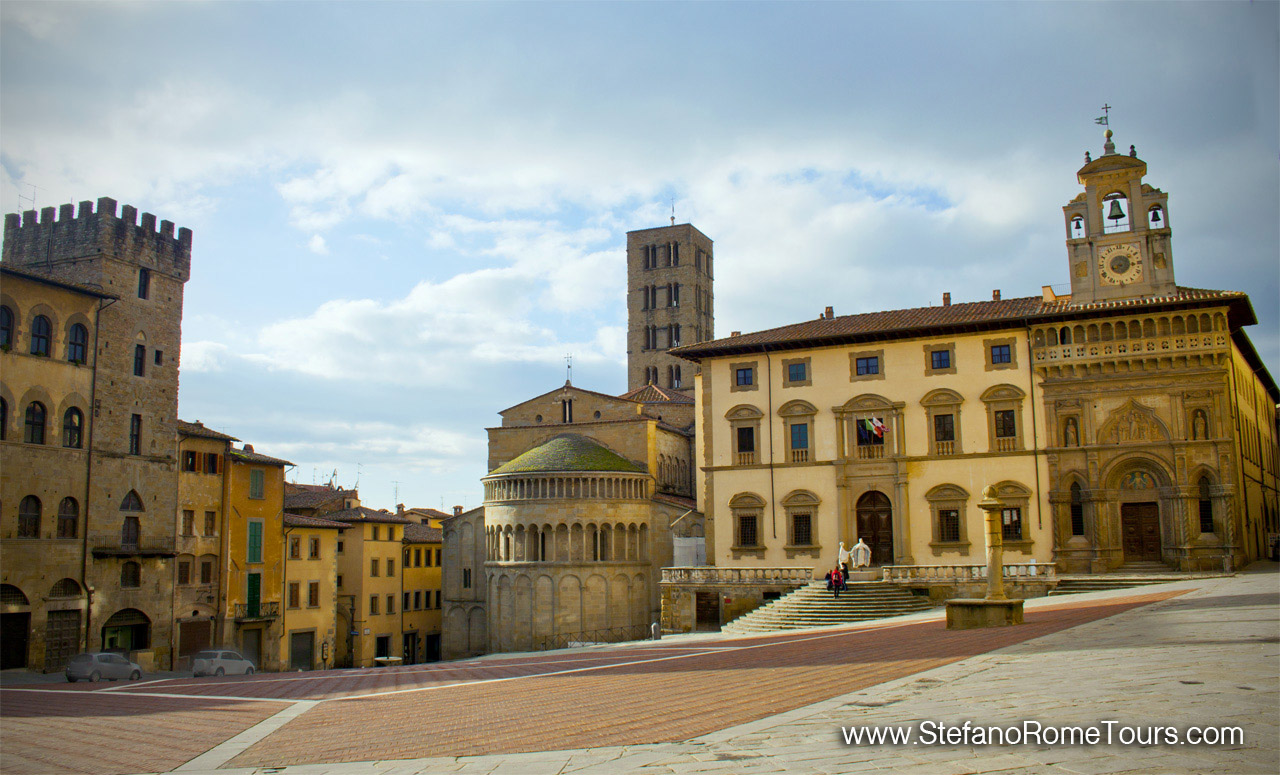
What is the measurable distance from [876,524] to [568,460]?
1940cm

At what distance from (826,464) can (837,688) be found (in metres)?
29.5

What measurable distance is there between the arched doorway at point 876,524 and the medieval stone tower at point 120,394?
30180mm

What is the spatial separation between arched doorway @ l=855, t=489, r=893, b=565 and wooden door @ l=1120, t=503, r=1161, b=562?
30.5 ft

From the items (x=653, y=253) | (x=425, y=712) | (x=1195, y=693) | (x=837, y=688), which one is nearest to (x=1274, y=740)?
(x=1195, y=693)

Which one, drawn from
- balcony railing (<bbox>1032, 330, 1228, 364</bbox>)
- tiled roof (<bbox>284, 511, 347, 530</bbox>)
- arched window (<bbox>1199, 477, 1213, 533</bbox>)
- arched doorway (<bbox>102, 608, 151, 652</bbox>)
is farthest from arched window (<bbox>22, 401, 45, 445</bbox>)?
arched window (<bbox>1199, 477, 1213, 533</bbox>)

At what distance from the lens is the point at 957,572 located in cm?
3666

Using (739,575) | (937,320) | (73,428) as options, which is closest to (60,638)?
(73,428)

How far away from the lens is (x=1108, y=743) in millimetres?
8469

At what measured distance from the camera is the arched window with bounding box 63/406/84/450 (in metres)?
36.9

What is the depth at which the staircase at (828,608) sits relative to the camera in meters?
34.4

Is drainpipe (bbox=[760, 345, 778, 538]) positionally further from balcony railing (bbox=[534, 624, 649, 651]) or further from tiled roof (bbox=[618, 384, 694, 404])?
tiled roof (bbox=[618, 384, 694, 404])

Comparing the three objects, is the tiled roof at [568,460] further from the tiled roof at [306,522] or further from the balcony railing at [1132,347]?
A: the balcony railing at [1132,347]

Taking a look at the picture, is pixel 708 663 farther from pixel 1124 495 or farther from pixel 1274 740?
pixel 1124 495

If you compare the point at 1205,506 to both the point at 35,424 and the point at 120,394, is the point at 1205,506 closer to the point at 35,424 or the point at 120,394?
the point at 120,394
